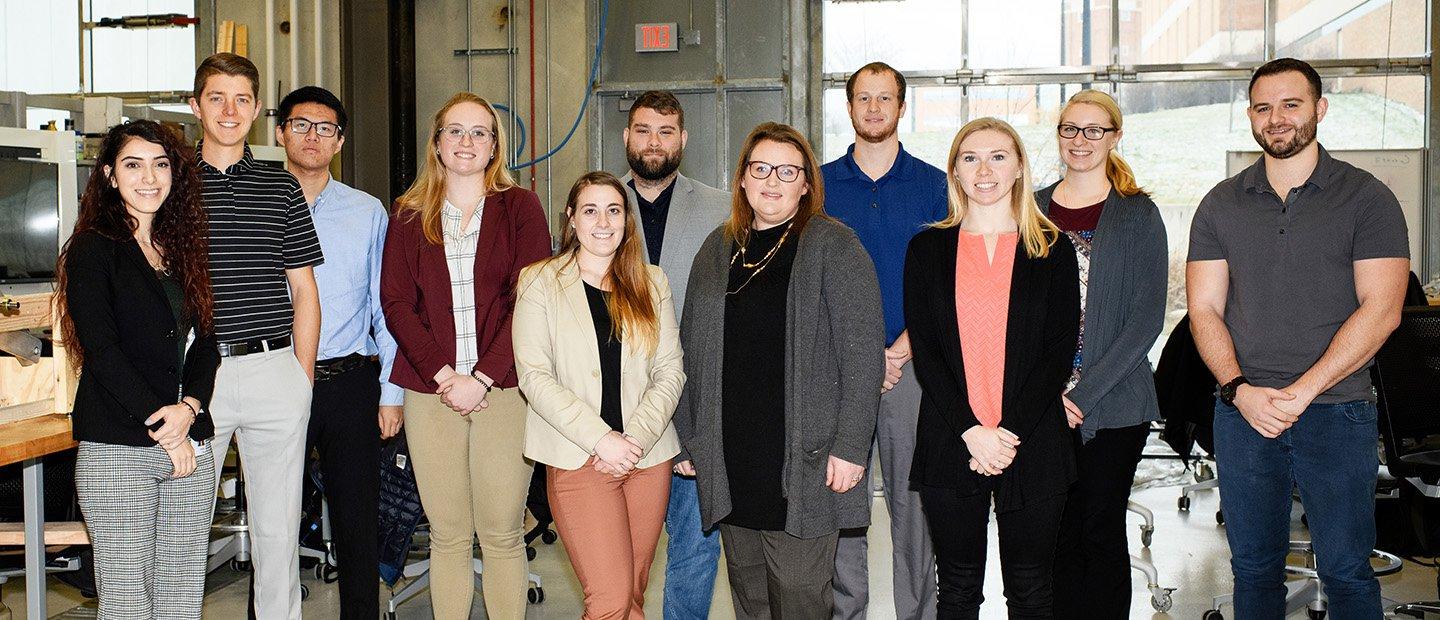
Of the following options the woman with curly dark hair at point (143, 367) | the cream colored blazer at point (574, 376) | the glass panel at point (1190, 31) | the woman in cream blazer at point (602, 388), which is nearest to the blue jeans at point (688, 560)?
the woman in cream blazer at point (602, 388)

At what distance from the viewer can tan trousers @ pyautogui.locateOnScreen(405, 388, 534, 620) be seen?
3135 millimetres

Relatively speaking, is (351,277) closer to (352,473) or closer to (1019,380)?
(352,473)

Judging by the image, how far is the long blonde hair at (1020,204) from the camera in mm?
2766

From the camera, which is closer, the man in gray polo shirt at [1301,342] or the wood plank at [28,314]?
the man in gray polo shirt at [1301,342]

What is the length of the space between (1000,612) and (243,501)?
3.26m

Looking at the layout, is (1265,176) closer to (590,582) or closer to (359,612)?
(590,582)

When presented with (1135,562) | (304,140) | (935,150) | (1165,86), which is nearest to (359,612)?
(304,140)

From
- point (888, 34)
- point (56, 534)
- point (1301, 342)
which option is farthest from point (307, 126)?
point (888, 34)

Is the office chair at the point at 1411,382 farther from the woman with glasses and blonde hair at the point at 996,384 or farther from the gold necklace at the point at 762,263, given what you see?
the gold necklace at the point at 762,263

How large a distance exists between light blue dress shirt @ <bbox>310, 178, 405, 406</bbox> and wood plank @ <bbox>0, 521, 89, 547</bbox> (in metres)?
0.90

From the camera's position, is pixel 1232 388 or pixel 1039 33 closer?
pixel 1232 388

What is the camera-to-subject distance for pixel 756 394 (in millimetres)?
2742

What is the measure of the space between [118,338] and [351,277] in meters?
0.79

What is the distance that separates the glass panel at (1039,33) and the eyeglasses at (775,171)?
5.65 meters
